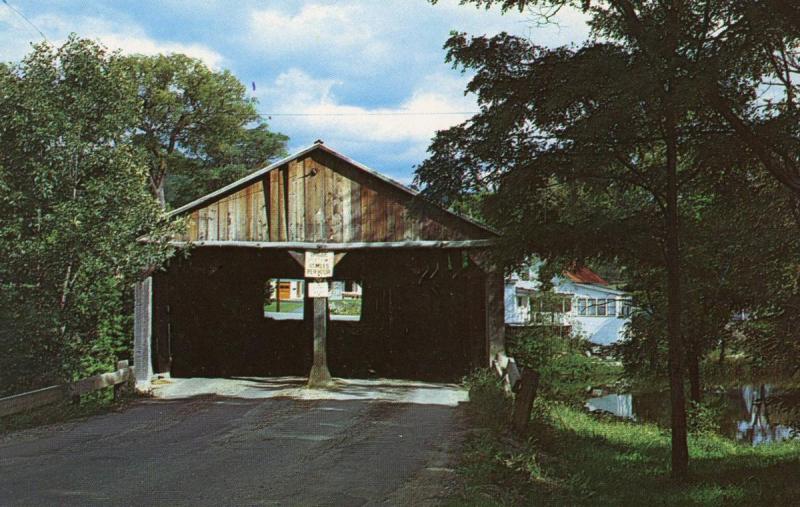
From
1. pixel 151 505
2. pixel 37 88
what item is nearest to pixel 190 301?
pixel 37 88

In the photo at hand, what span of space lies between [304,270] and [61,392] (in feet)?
19.2

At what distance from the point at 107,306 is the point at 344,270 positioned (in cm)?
860

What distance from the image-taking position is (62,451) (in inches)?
393

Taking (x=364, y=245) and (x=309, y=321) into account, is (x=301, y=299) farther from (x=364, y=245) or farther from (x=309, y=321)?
(x=364, y=245)

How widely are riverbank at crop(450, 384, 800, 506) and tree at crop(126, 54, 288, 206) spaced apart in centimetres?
3258

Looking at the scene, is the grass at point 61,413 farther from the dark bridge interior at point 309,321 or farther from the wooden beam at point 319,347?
the wooden beam at point 319,347

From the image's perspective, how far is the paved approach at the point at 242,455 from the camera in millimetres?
7461

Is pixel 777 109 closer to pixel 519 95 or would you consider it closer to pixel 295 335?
pixel 519 95

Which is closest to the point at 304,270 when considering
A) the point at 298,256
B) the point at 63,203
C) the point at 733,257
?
the point at 298,256

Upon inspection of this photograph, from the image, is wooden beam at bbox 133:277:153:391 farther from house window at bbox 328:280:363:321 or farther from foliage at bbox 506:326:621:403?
house window at bbox 328:280:363:321

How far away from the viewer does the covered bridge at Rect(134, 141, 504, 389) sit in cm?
1688

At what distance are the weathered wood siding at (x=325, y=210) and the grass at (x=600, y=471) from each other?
5.05 metres

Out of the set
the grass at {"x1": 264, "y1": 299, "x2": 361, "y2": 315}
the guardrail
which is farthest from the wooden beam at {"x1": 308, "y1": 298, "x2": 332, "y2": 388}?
the grass at {"x1": 264, "y1": 299, "x2": 361, "y2": 315}

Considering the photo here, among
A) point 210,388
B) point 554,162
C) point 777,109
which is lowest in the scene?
point 210,388
